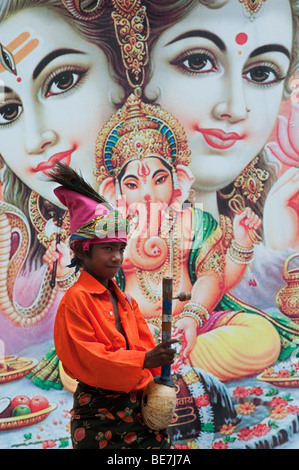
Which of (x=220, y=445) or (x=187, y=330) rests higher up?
(x=187, y=330)

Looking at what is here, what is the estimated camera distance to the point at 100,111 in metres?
4.41

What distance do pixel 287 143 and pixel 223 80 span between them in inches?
22.6

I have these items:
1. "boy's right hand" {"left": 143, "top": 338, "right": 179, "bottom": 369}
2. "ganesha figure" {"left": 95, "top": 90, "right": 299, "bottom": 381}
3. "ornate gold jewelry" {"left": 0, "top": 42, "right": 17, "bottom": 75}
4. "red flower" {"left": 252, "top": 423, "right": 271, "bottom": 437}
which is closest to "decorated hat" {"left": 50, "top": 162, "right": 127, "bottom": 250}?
"boy's right hand" {"left": 143, "top": 338, "right": 179, "bottom": 369}

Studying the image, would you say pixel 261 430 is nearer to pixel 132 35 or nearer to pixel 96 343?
pixel 96 343

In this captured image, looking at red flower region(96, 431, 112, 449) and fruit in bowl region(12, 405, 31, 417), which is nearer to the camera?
red flower region(96, 431, 112, 449)

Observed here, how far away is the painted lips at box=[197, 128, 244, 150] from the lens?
4395 mm

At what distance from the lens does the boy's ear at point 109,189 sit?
4.45 metres

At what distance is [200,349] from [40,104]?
1.87 m

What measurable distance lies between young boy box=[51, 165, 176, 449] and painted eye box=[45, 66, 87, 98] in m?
1.83

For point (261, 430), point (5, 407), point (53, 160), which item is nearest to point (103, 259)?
point (53, 160)

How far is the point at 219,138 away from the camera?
14.4ft

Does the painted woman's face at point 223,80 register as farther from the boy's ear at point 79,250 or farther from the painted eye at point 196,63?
the boy's ear at point 79,250

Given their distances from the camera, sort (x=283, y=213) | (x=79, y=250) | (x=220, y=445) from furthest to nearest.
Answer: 1. (x=283, y=213)
2. (x=220, y=445)
3. (x=79, y=250)

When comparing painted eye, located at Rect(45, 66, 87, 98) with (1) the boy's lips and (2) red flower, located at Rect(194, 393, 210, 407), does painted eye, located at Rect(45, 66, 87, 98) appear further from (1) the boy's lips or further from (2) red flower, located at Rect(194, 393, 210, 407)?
(2) red flower, located at Rect(194, 393, 210, 407)
